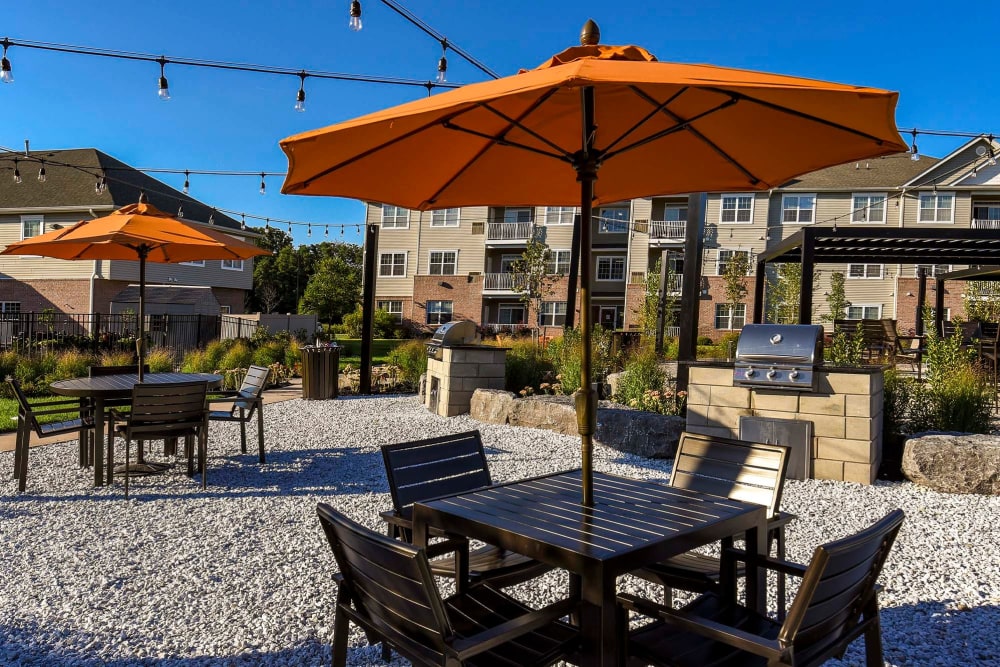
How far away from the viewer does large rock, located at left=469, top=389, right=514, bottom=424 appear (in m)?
8.83

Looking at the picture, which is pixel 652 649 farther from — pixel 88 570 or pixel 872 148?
pixel 88 570

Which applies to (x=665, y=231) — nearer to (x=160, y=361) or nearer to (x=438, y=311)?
(x=438, y=311)

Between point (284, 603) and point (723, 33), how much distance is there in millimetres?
12824

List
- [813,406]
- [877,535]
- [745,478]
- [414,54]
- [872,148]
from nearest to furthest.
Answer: [877,535], [872,148], [745,478], [813,406], [414,54]

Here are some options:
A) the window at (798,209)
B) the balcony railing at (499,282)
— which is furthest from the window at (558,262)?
the window at (798,209)

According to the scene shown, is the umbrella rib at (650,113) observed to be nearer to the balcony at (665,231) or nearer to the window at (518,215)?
the balcony at (665,231)

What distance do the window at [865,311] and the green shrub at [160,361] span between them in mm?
29902

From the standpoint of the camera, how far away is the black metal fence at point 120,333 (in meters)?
15.4

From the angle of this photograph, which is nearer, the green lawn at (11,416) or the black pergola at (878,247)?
the black pergola at (878,247)

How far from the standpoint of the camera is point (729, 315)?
32906 mm

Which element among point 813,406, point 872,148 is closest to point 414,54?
point 813,406

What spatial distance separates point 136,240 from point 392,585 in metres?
5.73

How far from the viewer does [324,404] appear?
1094 cm

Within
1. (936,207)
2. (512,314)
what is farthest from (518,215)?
(936,207)
